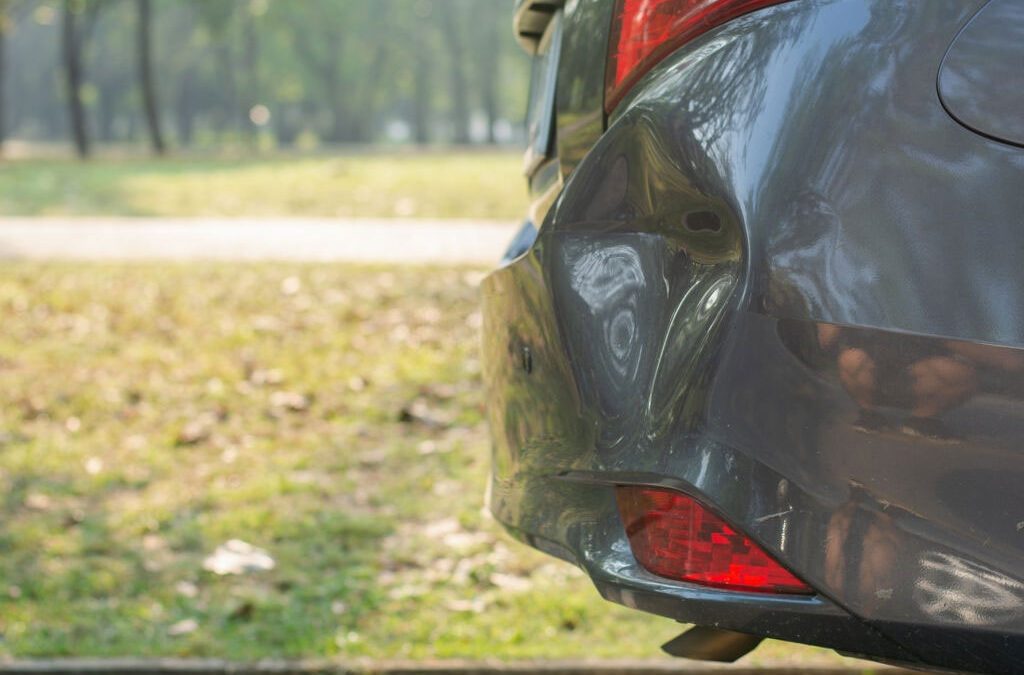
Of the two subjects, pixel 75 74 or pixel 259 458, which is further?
pixel 75 74

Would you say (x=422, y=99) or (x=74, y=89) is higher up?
(x=74, y=89)

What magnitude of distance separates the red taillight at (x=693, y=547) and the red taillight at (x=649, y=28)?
2.05 feet

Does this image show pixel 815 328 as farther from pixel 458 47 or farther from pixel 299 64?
pixel 299 64

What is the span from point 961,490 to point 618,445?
480 mm

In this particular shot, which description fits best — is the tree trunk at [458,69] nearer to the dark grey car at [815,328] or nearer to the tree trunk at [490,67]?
the tree trunk at [490,67]

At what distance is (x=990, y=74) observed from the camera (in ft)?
4.83

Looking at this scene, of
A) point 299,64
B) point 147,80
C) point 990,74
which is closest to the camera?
point 990,74

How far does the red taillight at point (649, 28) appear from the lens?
5.49 ft

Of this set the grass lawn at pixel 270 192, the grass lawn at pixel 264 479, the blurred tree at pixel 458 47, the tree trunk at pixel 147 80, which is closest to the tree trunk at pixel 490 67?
the blurred tree at pixel 458 47

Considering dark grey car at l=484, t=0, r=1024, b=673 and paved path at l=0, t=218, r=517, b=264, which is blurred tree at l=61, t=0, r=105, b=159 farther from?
dark grey car at l=484, t=0, r=1024, b=673

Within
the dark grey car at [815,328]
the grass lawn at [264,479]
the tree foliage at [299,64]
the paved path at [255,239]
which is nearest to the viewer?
the dark grey car at [815,328]

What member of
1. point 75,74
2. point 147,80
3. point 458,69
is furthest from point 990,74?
point 458,69

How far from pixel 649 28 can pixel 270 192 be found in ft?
41.4

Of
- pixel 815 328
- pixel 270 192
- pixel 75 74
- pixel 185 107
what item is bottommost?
pixel 185 107
